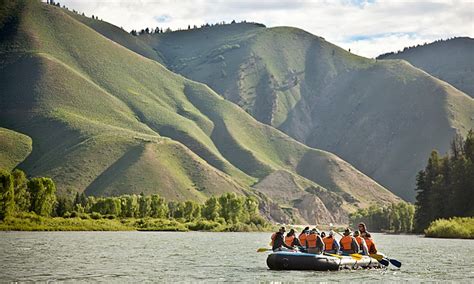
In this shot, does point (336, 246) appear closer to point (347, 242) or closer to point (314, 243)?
point (347, 242)

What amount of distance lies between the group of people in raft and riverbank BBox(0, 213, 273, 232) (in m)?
88.1

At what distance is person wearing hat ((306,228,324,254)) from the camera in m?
66.4

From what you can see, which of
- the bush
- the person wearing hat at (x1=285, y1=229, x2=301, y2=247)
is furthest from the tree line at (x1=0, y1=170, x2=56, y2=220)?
the person wearing hat at (x1=285, y1=229, x2=301, y2=247)

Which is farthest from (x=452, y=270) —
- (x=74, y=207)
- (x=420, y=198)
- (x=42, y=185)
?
(x=74, y=207)

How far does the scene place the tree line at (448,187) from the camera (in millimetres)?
149125

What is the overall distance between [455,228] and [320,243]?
77.1 metres

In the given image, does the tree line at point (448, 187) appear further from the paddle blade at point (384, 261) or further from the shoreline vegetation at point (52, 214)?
the paddle blade at point (384, 261)

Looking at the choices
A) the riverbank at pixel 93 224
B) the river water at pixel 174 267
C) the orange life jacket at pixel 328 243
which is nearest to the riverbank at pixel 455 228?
the river water at pixel 174 267

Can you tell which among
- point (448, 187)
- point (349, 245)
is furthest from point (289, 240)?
point (448, 187)

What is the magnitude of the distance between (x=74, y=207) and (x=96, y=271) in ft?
441

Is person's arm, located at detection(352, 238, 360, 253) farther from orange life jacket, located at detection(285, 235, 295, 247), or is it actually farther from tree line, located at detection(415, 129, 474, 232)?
tree line, located at detection(415, 129, 474, 232)

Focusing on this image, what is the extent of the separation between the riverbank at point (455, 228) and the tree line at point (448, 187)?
7.72m

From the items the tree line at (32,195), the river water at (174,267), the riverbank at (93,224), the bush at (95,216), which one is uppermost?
the tree line at (32,195)

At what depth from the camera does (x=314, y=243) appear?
66.9 meters
